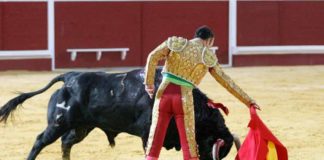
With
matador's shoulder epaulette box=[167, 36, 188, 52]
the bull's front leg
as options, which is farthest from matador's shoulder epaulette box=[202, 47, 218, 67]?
the bull's front leg

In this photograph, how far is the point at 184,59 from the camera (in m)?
5.25

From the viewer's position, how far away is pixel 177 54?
525 cm

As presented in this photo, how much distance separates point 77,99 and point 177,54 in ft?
3.91

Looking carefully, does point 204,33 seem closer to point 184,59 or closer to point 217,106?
point 184,59

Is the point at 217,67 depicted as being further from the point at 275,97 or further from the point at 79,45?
the point at 79,45

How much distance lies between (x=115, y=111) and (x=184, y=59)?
3.34ft

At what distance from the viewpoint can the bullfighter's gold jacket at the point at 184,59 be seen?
524cm

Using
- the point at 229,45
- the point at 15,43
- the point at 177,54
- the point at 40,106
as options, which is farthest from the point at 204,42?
the point at 229,45

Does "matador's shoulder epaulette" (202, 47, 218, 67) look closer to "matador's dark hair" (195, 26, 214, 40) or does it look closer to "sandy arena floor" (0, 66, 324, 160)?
"matador's dark hair" (195, 26, 214, 40)

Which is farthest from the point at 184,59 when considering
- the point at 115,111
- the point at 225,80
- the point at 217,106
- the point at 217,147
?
the point at 115,111

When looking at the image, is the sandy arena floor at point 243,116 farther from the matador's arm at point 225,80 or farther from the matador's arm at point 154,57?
the matador's arm at point 154,57

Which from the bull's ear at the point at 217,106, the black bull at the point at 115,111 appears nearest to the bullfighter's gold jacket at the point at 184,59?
the bull's ear at the point at 217,106

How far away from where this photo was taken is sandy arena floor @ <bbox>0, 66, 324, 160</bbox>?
724cm

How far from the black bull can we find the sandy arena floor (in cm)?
80
